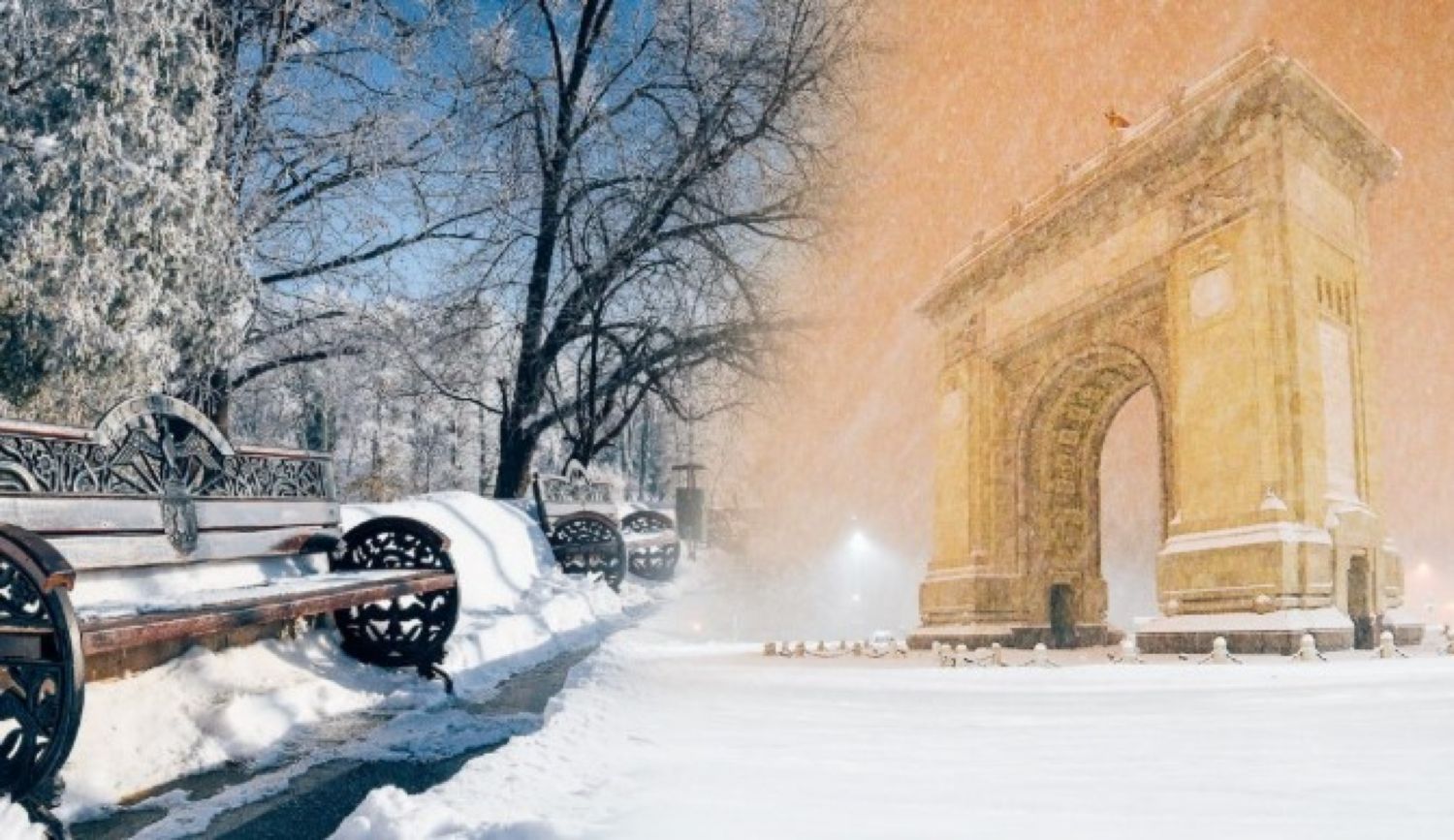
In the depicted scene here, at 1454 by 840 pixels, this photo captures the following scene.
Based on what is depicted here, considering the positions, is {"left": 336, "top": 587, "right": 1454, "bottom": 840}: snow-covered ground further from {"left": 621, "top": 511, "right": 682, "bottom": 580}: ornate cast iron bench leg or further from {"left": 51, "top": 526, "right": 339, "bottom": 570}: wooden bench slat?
{"left": 621, "top": 511, "right": 682, "bottom": 580}: ornate cast iron bench leg

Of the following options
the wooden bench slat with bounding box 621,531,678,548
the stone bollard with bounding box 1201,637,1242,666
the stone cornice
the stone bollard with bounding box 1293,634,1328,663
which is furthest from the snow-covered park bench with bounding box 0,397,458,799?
the stone cornice

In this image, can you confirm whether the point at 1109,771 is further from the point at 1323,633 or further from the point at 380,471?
the point at 380,471

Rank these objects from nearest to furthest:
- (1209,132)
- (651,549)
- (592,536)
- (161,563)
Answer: (161,563)
(592,536)
(1209,132)
(651,549)

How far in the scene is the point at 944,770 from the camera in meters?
2.49

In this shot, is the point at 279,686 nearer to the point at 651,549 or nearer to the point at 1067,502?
the point at 651,549

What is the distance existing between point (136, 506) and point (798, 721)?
371 centimetres

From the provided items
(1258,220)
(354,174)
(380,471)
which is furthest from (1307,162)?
(380,471)

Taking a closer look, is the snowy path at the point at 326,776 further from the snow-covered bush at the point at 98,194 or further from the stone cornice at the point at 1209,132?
the stone cornice at the point at 1209,132

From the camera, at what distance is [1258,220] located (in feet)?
47.6

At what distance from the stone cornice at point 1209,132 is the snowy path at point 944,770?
1277cm

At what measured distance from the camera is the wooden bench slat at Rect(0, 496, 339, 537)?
4.32 m

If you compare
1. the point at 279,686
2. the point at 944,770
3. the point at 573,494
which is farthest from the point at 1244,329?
the point at 944,770

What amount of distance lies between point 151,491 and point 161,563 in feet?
1.31

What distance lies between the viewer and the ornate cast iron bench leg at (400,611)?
6.47 m
